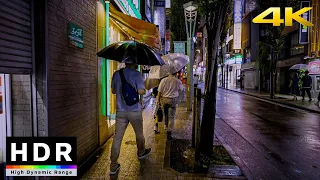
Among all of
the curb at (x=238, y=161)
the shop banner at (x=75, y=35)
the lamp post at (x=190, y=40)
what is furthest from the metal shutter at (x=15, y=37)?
the lamp post at (x=190, y=40)

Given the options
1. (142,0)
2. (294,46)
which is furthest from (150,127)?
(294,46)

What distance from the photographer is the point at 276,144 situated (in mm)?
7977

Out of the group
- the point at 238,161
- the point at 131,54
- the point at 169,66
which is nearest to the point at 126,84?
the point at 131,54

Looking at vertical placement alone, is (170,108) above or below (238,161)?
above

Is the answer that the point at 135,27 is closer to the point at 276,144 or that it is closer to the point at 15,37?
the point at 276,144

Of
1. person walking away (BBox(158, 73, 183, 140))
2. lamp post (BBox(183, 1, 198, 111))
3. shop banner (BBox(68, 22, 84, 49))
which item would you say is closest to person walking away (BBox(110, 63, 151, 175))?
shop banner (BBox(68, 22, 84, 49))

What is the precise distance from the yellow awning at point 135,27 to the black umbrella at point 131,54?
342 centimetres

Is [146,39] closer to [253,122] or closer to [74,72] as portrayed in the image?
[253,122]

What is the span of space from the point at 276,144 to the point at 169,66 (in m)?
3.81

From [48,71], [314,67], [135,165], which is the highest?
[314,67]

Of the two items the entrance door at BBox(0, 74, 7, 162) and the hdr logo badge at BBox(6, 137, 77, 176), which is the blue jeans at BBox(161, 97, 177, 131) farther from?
the entrance door at BBox(0, 74, 7, 162)

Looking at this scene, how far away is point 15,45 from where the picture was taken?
346 centimetres

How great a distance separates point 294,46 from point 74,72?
88.9 ft

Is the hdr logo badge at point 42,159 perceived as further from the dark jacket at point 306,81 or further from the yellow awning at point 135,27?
the dark jacket at point 306,81
